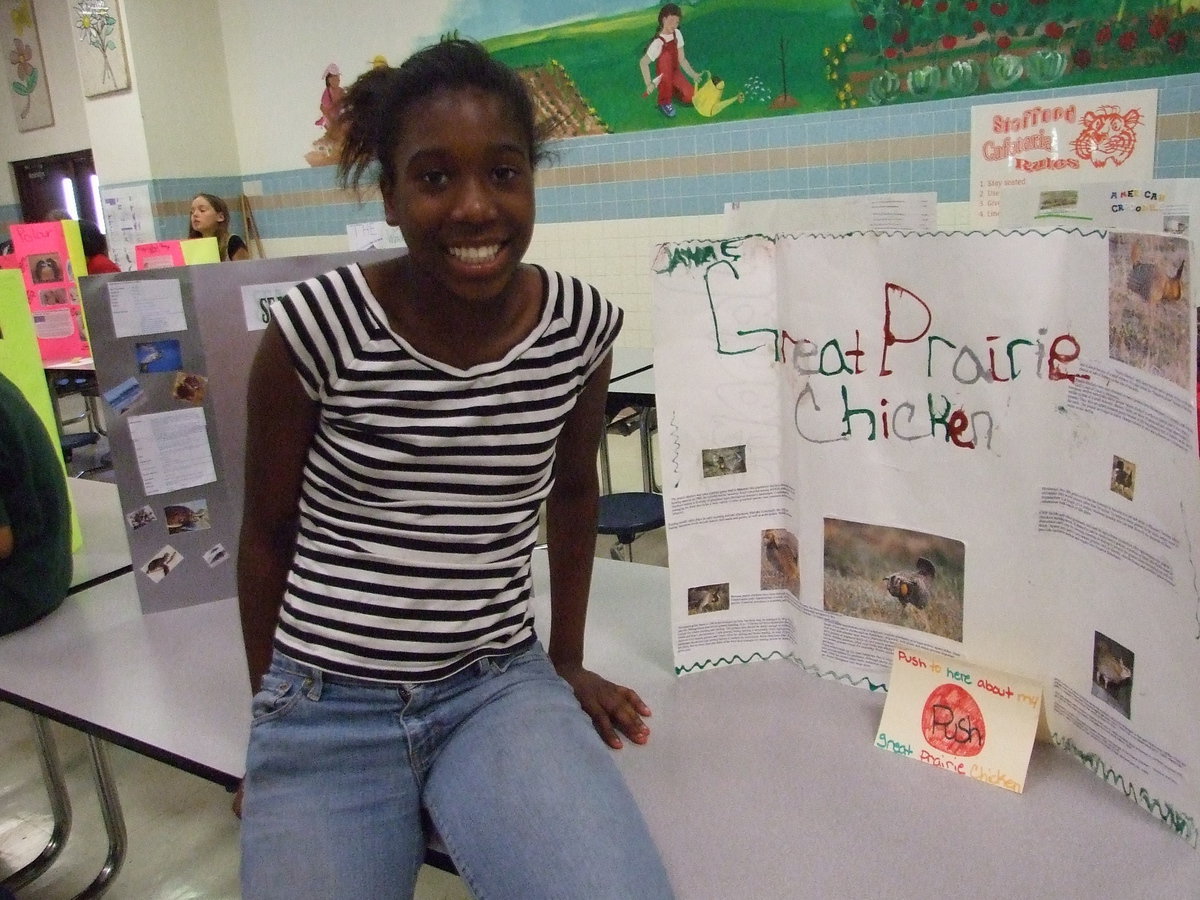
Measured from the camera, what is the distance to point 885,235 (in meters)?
0.96

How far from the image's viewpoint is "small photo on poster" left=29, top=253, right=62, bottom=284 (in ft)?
13.6

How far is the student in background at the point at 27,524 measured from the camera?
1467mm

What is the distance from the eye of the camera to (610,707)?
108 cm

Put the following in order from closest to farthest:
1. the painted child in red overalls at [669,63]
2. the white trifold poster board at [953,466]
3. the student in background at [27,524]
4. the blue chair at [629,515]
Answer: the white trifold poster board at [953,466] < the student in background at [27,524] < the blue chair at [629,515] < the painted child in red overalls at [669,63]

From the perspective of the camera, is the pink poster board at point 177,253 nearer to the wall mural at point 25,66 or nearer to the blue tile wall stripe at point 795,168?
the blue tile wall stripe at point 795,168

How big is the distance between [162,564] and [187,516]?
92mm

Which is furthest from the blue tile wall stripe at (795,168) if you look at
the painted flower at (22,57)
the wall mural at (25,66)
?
the painted flower at (22,57)

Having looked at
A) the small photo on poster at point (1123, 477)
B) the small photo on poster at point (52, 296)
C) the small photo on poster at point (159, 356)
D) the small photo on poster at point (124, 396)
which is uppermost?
the small photo on poster at point (52, 296)

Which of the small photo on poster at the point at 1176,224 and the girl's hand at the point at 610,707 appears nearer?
the small photo on poster at the point at 1176,224

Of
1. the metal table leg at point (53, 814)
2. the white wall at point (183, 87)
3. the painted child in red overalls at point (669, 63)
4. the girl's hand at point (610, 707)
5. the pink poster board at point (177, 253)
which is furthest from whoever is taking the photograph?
the white wall at point (183, 87)

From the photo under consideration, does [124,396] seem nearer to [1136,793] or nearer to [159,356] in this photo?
[159,356]

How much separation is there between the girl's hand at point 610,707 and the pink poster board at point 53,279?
3.77 metres

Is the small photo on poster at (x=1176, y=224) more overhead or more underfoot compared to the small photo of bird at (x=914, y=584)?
more overhead

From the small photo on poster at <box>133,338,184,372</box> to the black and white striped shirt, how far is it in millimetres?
636
